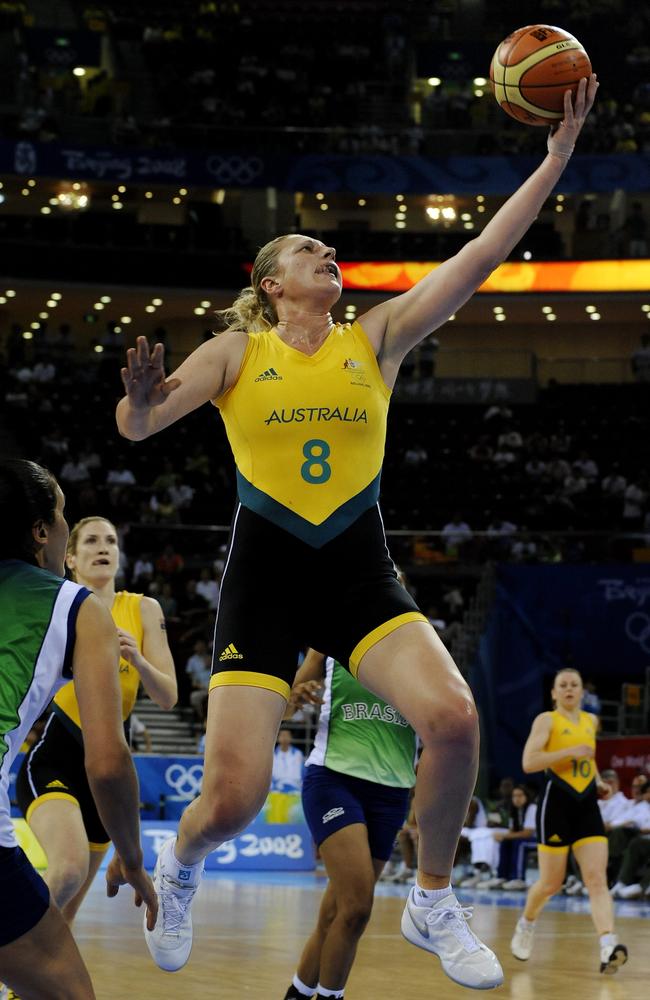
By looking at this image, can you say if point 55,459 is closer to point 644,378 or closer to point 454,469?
point 454,469

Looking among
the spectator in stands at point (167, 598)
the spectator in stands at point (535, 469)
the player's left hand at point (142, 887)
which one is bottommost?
the player's left hand at point (142, 887)

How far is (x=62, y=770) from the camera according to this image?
7297mm

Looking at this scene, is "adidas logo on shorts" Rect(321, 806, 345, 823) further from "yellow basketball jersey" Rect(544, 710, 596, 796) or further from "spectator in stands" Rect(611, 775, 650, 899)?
"spectator in stands" Rect(611, 775, 650, 899)

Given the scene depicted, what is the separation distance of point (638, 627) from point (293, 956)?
1529 centimetres

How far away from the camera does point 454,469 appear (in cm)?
3284

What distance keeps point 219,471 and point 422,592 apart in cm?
844

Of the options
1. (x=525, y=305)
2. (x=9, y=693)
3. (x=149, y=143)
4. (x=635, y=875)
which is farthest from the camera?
(x=525, y=305)

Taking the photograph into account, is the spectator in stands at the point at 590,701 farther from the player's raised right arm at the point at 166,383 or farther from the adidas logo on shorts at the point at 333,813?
the player's raised right arm at the point at 166,383

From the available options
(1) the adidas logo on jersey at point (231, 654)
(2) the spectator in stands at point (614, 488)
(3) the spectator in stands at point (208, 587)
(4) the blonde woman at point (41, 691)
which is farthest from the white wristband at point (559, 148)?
(2) the spectator in stands at point (614, 488)

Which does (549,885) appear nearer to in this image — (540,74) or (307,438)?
(307,438)

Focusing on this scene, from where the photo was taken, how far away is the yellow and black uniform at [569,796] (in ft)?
36.8

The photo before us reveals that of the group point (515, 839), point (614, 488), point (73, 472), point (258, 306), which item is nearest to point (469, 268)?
point (258, 306)

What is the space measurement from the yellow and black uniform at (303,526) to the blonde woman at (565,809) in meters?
6.02

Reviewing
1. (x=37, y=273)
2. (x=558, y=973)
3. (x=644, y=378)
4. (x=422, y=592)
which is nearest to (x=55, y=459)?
(x=37, y=273)
